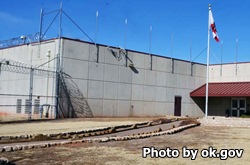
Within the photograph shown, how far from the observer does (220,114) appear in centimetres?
4088

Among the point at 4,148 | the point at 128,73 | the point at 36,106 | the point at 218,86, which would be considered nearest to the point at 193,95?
the point at 218,86

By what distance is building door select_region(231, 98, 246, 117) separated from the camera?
3869 cm

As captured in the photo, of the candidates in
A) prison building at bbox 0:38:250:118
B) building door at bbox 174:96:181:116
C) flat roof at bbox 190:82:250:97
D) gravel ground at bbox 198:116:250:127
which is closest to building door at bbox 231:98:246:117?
prison building at bbox 0:38:250:118

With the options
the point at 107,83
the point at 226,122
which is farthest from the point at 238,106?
the point at 107,83

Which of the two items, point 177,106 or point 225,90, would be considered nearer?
point 225,90

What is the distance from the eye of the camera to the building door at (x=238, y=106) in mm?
38688

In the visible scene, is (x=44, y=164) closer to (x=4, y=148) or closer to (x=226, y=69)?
(x=4, y=148)

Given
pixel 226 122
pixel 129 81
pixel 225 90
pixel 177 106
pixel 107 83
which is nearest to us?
pixel 226 122

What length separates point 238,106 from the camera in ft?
129

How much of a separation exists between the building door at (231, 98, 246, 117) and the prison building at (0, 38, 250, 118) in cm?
12

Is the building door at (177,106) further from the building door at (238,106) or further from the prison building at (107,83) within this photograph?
the building door at (238,106)

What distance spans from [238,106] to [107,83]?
16.9m

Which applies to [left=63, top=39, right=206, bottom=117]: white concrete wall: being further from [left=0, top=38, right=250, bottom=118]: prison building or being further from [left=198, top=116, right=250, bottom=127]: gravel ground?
[left=198, top=116, right=250, bottom=127]: gravel ground

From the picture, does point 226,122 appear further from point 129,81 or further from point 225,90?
point 225,90
